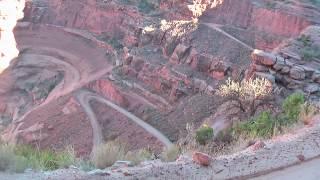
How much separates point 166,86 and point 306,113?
25.0 m

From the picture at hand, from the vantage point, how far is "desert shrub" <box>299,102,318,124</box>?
14.1 metres

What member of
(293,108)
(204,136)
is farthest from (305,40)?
(204,136)

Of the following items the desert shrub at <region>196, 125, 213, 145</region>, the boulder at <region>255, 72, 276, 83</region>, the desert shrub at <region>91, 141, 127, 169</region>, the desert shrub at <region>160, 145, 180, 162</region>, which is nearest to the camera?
the desert shrub at <region>91, 141, 127, 169</region>

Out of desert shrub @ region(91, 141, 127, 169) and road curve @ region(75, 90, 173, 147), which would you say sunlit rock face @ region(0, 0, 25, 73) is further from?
desert shrub @ region(91, 141, 127, 169)

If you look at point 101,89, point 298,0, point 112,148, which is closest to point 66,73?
point 101,89

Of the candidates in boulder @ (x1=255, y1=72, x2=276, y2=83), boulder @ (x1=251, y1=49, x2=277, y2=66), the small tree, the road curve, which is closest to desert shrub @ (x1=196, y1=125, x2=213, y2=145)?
the small tree

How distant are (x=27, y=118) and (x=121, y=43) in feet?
48.5

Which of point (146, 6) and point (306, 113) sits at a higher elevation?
point (146, 6)

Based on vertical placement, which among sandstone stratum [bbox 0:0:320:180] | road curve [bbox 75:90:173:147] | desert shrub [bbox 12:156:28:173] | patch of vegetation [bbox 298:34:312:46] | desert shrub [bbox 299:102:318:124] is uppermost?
patch of vegetation [bbox 298:34:312:46]

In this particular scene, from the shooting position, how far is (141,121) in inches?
1428

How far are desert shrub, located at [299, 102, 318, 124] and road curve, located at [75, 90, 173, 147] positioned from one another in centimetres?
1373

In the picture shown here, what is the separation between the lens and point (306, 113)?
14.9 m

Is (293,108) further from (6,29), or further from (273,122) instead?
(6,29)

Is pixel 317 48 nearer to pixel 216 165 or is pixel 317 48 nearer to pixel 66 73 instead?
pixel 216 165
